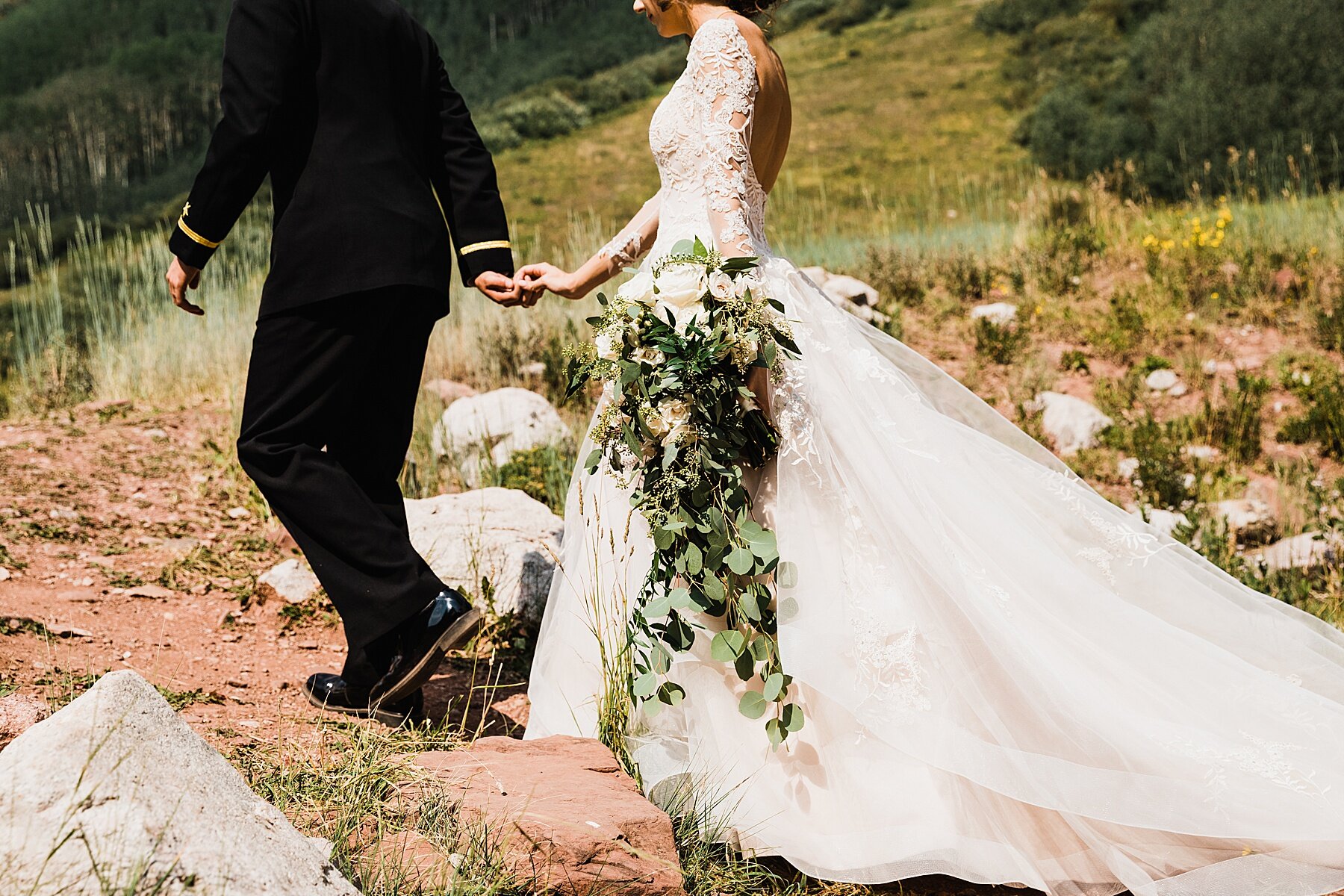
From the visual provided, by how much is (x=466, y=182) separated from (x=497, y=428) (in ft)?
8.91

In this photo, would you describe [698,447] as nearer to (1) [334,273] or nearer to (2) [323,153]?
(1) [334,273]

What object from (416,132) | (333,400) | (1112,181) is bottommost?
(1112,181)

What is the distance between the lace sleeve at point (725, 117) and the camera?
255 cm

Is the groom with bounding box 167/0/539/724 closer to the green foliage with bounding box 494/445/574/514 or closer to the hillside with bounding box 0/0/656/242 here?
the green foliage with bounding box 494/445/574/514

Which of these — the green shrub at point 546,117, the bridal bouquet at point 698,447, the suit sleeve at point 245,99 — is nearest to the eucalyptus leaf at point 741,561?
the bridal bouquet at point 698,447

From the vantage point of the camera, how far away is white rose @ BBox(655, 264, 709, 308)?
246 centimetres

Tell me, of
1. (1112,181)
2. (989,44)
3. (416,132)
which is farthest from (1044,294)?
(989,44)

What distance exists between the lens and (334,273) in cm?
272

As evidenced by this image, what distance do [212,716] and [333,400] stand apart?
0.97 m

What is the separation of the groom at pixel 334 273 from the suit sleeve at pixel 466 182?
155 millimetres

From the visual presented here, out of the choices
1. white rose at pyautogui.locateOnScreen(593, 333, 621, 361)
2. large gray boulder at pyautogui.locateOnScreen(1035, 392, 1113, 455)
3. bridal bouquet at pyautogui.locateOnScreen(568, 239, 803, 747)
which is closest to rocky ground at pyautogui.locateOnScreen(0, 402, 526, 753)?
bridal bouquet at pyautogui.locateOnScreen(568, 239, 803, 747)

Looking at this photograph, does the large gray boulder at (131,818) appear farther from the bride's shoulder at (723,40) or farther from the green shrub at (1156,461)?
the green shrub at (1156,461)

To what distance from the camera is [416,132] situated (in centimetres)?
300

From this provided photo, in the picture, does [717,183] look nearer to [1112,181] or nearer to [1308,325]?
[1308,325]
